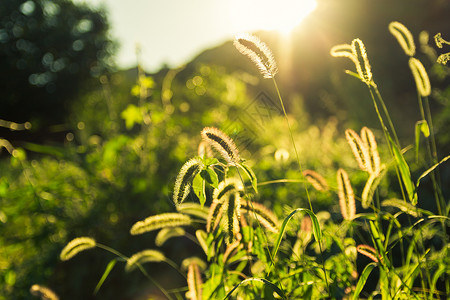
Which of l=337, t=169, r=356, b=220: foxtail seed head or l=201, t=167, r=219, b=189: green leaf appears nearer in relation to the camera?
l=201, t=167, r=219, b=189: green leaf

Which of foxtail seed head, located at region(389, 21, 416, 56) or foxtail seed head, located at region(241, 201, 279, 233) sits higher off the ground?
foxtail seed head, located at region(389, 21, 416, 56)

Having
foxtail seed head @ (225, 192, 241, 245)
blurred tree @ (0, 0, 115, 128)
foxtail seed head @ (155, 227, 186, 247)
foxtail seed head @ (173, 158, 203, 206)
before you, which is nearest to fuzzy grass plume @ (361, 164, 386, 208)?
foxtail seed head @ (225, 192, 241, 245)

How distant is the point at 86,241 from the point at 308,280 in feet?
2.36

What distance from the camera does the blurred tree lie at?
19312mm

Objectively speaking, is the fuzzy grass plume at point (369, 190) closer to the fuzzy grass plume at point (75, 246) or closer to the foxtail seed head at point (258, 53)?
the foxtail seed head at point (258, 53)

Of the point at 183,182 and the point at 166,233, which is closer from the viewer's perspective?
the point at 183,182

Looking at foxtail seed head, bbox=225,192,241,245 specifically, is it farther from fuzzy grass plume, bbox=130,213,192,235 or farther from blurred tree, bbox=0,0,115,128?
blurred tree, bbox=0,0,115,128

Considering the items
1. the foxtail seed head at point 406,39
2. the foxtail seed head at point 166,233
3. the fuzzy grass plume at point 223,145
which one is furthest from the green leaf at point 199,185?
the foxtail seed head at point 406,39

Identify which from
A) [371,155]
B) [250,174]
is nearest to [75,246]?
[250,174]

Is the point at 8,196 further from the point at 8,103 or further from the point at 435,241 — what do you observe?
the point at 8,103

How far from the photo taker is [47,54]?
20.5 m

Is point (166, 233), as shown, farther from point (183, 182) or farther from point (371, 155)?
point (371, 155)

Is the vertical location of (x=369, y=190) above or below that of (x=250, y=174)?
below

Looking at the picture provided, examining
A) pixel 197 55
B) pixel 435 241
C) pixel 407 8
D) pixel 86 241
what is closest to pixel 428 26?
pixel 407 8
